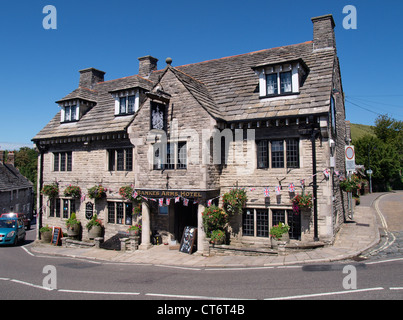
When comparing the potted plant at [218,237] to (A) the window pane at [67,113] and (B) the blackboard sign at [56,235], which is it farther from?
(A) the window pane at [67,113]

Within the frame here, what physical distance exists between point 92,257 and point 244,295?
407 inches

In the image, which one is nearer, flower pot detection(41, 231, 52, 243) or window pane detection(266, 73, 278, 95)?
window pane detection(266, 73, 278, 95)

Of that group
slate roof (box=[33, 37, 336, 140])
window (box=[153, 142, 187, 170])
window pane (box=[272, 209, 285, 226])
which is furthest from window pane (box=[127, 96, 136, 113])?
window pane (box=[272, 209, 285, 226])

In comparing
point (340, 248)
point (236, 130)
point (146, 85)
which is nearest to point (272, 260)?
point (340, 248)

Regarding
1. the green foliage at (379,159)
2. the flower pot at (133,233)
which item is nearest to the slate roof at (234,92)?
the flower pot at (133,233)

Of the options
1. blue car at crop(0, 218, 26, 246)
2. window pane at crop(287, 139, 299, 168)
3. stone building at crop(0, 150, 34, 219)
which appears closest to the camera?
window pane at crop(287, 139, 299, 168)

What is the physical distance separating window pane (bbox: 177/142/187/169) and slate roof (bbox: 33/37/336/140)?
240 centimetres

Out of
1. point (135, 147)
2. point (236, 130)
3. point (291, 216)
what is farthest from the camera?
point (135, 147)

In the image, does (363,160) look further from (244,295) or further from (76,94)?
(244,295)

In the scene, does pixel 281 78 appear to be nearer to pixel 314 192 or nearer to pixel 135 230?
pixel 314 192

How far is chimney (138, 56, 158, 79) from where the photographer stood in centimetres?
2431

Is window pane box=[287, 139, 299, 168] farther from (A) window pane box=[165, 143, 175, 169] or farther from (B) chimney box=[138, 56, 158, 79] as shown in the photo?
(B) chimney box=[138, 56, 158, 79]

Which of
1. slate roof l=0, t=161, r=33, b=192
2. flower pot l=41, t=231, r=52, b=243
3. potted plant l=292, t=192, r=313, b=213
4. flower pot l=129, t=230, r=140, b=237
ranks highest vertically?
slate roof l=0, t=161, r=33, b=192

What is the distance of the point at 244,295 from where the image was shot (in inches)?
353
